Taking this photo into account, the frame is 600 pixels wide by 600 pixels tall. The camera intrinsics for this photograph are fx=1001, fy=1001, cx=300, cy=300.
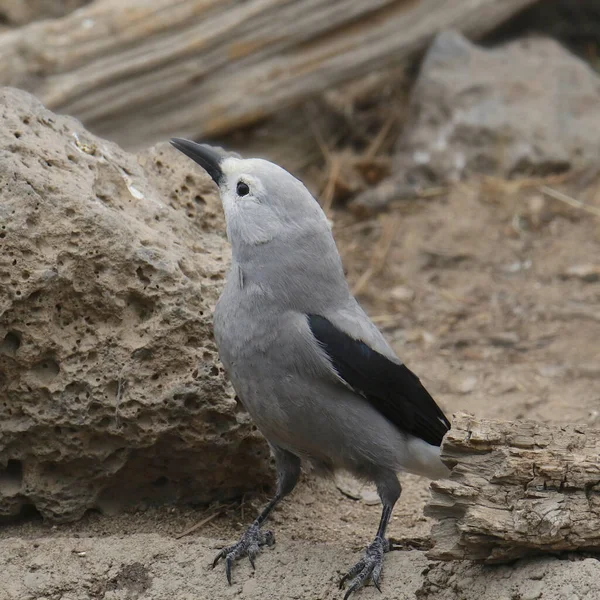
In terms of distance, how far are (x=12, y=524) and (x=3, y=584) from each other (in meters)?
0.49

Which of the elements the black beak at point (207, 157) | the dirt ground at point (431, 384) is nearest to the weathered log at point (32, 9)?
the dirt ground at point (431, 384)

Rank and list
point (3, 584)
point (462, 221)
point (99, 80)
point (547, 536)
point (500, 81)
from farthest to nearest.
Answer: point (500, 81)
point (462, 221)
point (99, 80)
point (3, 584)
point (547, 536)

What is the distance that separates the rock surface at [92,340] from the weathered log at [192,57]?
2.66 meters

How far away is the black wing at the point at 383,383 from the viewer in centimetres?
369

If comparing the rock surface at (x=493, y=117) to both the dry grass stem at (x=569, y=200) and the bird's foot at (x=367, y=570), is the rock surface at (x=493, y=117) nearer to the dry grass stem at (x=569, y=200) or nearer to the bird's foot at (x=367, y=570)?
the dry grass stem at (x=569, y=200)

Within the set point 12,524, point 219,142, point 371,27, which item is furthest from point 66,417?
point 371,27

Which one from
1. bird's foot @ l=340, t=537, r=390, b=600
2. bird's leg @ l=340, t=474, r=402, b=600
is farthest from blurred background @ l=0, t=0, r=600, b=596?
bird's foot @ l=340, t=537, r=390, b=600

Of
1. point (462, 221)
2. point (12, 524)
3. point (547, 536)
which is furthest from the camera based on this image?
point (462, 221)

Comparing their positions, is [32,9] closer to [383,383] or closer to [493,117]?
[493,117]

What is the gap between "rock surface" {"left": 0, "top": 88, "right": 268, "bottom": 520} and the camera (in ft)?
12.3

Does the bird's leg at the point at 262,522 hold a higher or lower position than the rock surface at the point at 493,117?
lower

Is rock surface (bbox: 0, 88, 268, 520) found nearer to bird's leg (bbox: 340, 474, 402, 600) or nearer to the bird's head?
the bird's head

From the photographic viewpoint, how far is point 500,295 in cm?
679

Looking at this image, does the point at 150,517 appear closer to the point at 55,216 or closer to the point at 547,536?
the point at 55,216
